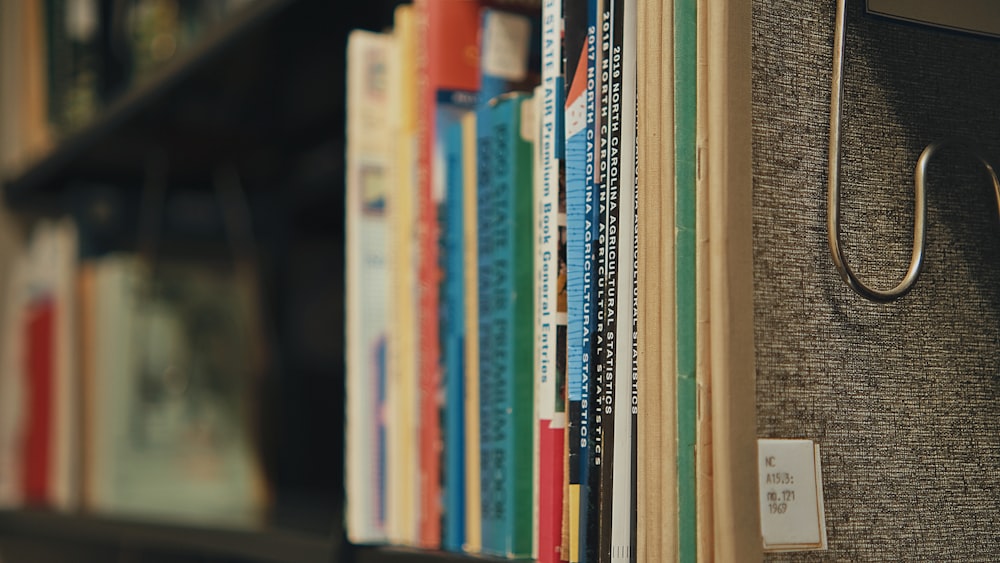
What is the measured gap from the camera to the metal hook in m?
0.47

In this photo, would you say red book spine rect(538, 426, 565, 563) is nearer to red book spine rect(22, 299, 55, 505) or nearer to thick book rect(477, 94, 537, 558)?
thick book rect(477, 94, 537, 558)

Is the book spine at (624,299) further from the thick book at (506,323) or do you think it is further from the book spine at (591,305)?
the thick book at (506,323)

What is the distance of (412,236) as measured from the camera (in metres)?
0.72

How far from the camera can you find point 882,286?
49 centimetres

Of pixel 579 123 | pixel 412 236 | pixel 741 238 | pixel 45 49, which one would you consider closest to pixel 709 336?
pixel 741 238

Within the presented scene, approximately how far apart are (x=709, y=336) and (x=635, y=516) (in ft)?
0.34

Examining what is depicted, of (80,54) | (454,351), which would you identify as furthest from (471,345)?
(80,54)

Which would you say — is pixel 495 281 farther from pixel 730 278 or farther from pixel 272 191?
pixel 272 191

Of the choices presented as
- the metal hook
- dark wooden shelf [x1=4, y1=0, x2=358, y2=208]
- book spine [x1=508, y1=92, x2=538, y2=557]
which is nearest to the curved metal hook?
the metal hook

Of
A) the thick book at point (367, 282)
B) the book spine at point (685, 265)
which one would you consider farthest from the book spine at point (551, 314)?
the thick book at point (367, 282)

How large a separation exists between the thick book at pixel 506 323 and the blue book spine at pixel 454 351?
2cm

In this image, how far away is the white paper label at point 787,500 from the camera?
444mm

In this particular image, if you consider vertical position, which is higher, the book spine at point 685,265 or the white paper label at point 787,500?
the book spine at point 685,265

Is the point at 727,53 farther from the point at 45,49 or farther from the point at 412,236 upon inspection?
the point at 45,49
